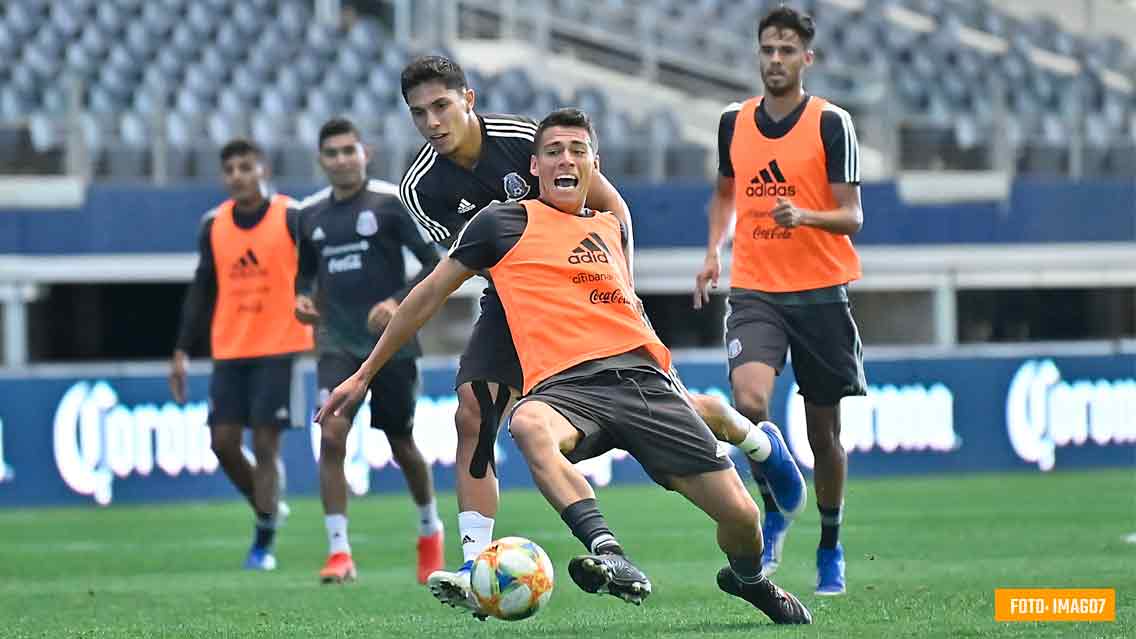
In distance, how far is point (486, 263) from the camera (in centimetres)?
670

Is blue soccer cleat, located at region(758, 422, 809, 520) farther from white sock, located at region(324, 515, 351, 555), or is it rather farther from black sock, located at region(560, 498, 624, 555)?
white sock, located at region(324, 515, 351, 555)

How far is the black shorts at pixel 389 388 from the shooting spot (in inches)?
395

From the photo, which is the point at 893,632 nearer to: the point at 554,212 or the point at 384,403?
the point at 554,212

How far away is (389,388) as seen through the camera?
10031 millimetres

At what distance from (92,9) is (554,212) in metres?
18.7

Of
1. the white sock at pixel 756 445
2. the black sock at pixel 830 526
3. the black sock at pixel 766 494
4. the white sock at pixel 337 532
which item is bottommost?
the white sock at pixel 337 532

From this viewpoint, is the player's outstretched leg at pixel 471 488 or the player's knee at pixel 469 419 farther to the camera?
A: the player's knee at pixel 469 419

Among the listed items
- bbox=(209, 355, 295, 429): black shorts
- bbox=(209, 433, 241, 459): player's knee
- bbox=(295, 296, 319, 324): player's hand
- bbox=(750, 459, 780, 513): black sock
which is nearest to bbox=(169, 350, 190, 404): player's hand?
bbox=(209, 355, 295, 429): black shorts

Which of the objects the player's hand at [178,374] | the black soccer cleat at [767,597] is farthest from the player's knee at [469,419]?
the player's hand at [178,374]

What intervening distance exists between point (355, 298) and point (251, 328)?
1228 mm

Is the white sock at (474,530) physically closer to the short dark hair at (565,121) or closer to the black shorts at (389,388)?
the short dark hair at (565,121)

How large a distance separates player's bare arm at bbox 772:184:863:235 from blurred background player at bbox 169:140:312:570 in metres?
3.88

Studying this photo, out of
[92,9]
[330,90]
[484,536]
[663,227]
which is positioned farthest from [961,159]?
[484,536]

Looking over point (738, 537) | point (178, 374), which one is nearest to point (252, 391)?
point (178, 374)
